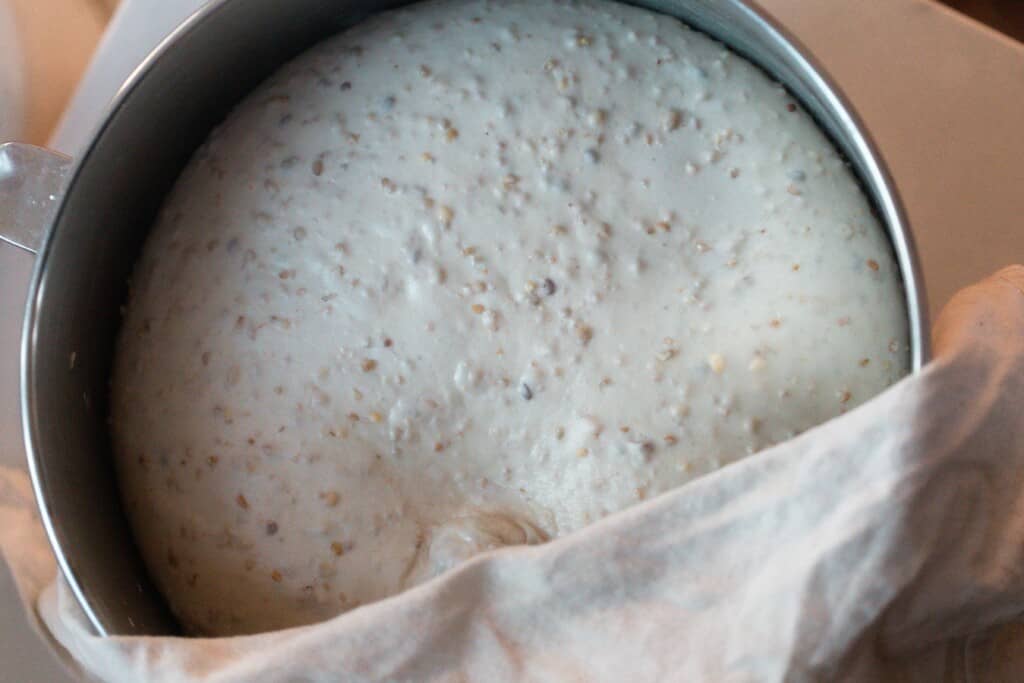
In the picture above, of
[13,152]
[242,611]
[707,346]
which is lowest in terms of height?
[242,611]

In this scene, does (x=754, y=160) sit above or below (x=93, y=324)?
above

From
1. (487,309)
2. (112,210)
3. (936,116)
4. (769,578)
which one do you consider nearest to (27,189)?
(112,210)

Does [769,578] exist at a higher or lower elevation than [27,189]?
higher

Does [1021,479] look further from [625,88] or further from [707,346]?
[625,88]

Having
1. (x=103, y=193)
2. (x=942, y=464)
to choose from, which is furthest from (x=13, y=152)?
(x=942, y=464)

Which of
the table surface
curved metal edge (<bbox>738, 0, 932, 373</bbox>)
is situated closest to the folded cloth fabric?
curved metal edge (<bbox>738, 0, 932, 373</bbox>)

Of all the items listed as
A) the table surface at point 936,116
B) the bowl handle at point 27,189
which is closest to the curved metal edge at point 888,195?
the table surface at point 936,116

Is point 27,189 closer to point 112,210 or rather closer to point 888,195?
point 112,210
